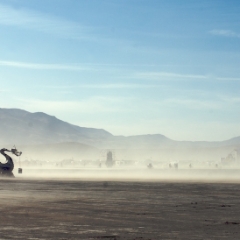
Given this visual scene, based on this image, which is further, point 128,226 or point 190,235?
point 128,226

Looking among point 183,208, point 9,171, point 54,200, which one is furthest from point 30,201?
point 9,171

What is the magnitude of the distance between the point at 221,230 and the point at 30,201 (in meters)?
17.5

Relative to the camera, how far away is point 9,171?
90.8 metres

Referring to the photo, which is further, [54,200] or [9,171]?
[9,171]

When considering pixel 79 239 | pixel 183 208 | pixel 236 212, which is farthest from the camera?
pixel 183 208

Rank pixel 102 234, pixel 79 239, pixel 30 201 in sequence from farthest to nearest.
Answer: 1. pixel 30 201
2. pixel 102 234
3. pixel 79 239

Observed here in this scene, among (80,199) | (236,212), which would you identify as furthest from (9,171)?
(236,212)

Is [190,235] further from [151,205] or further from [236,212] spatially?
[151,205]

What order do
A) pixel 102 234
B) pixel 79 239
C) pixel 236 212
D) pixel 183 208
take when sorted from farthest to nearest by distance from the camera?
pixel 183 208 < pixel 236 212 < pixel 102 234 < pixel 79 239

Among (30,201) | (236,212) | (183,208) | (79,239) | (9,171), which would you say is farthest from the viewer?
(9,171)

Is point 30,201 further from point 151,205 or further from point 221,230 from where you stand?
point 221,230

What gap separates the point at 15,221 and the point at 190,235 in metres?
8.14

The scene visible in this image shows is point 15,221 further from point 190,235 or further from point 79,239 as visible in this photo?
point 190,235

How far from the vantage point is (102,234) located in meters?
24.3
